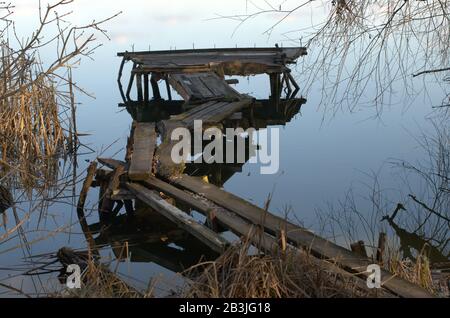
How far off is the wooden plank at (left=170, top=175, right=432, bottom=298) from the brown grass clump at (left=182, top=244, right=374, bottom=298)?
32 centimetres

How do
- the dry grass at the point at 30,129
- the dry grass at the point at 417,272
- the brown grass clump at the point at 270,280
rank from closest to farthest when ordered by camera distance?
the brown grass clump at the point at 270,280, the dry grass at the point at 417,272, the dry grass at the point at 30,129

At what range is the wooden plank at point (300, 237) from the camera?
4.79m

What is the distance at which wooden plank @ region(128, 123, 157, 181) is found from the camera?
800 centimetres

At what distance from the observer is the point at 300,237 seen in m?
5.75

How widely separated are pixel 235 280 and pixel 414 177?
606 centimetres

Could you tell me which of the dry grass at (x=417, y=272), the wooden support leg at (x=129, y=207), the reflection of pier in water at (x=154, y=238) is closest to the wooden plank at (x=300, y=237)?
the dry grass at (x=417, y=272)

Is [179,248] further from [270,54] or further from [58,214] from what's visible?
[270,54]

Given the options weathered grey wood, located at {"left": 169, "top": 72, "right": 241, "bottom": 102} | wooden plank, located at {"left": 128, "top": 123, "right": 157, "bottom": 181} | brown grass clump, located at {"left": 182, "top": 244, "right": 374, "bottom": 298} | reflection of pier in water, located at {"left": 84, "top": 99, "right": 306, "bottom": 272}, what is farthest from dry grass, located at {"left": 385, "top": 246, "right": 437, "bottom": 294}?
weathered grey wood, located at {"left": 169, "top": 72, "right": 241, "bottom": 102}

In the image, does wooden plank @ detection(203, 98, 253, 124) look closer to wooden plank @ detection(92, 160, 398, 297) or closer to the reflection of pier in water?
the reflection of pier in water

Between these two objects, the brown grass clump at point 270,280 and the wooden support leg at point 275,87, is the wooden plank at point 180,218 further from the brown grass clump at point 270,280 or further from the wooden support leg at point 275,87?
the wooden support leg at point 275,87

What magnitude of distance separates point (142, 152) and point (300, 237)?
3452 millimetres

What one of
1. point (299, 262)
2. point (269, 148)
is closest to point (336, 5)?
point (299, 262)

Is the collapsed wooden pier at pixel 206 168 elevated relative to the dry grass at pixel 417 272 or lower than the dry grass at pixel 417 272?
elevated

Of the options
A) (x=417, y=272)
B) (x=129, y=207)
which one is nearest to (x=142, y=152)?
(x=129, y=207)
